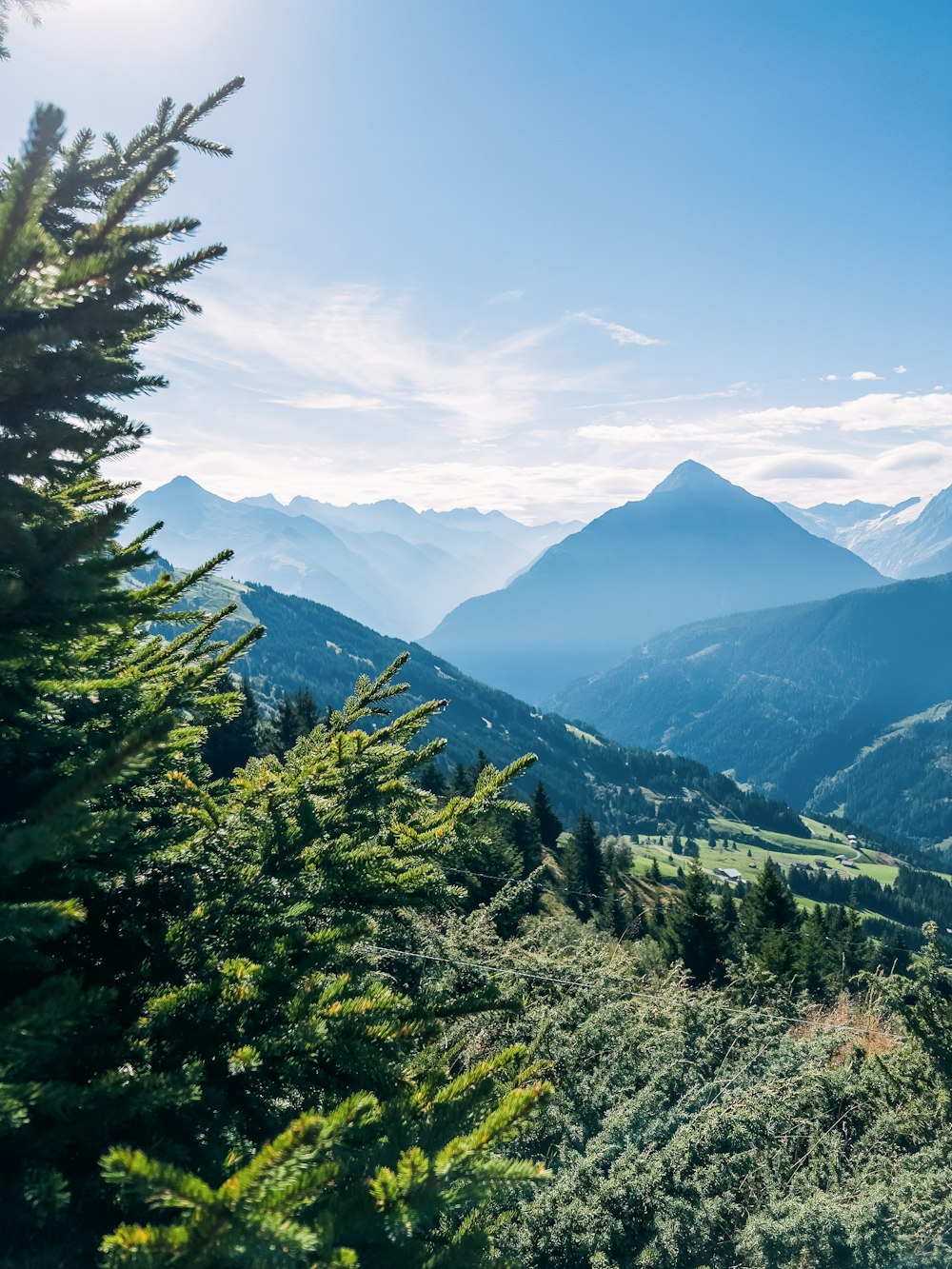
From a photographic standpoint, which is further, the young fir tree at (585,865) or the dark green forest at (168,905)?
the young fir tree at (585,865)

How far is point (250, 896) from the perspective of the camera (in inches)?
171

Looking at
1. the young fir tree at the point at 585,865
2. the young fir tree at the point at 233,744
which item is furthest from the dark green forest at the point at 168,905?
the young fir tree at the point at 585,865

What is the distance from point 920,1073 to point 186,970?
50.4ft

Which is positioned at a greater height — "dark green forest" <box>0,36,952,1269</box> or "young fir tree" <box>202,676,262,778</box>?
"dark green forest" <box>0,36,952,1269</box>

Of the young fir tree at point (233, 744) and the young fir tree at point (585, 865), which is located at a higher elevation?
the young fir tree at point (233, 744)

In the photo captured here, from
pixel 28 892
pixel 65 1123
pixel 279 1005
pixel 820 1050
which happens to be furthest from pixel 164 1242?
pixel 820 1050

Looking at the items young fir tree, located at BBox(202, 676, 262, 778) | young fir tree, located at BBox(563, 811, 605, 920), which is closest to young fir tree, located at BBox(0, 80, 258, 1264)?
young fir tree, located at BBox(202, 676, 262, 778)

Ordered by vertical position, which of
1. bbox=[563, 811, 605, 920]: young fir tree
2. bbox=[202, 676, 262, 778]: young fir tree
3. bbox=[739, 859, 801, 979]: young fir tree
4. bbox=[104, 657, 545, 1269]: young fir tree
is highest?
bbox=[104, 657, 545, 1269]: young fir tree

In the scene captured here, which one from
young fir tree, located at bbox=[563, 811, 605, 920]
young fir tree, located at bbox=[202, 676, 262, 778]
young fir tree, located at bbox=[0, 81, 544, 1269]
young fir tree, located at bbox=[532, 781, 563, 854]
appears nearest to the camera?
young fir tree, located at bbox=[0, 81, 544, 1269]

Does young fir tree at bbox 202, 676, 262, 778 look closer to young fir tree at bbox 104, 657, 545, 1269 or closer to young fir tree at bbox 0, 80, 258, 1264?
young fir tree at bbox 104, 657, 545, 1269

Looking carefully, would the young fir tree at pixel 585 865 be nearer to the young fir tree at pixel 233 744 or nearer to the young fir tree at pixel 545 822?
the young fir tree at pixel 545 822

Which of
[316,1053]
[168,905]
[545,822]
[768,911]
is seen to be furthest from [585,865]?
[316,1053]

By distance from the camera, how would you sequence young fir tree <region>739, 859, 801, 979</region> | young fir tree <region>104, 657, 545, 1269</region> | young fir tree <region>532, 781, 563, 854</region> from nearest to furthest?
young fir tree <region>104, 657, 545, 1269</region>
young fir tree <region>739, 859, 801, 979</region>
young fir tree <region>532, 781, 563, 854</region>

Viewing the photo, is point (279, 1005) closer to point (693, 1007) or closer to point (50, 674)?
point (50, 674)
